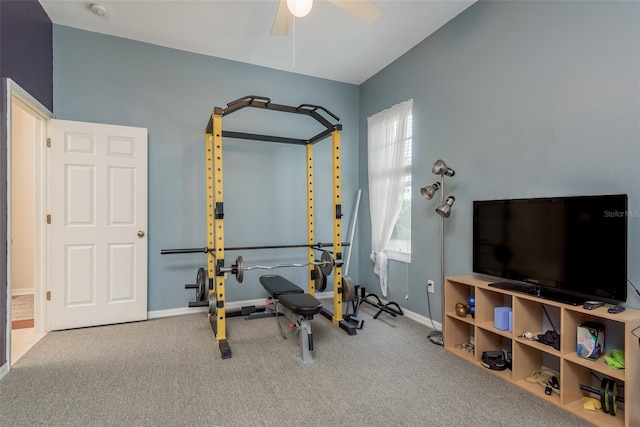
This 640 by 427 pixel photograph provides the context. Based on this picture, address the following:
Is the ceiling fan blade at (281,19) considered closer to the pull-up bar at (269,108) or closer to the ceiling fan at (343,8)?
the ceiling fan at (343,8)

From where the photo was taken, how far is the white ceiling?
2857 mm

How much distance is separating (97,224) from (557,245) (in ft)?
12.9

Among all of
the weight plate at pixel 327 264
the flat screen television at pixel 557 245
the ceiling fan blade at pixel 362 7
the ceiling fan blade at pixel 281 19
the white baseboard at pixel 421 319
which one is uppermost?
the ceiling fan blade at pixel 281 19

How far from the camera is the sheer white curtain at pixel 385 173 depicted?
3619 millimetres

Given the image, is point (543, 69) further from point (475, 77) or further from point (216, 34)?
point (216, 34)

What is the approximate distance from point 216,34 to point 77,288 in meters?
2.91

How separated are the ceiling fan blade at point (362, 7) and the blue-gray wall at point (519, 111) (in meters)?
1.18

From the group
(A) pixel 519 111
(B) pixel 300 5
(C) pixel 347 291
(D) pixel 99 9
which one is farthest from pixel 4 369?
Result: (A) pixel 519 111

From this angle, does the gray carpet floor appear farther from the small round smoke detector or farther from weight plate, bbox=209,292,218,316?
the small round smoke detector

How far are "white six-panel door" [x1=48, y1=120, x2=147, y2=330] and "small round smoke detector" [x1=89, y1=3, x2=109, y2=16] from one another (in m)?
1.02

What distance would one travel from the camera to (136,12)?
296 cm

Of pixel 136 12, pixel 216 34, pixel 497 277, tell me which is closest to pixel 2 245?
pixel 136 12

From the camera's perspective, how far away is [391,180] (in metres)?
3.74

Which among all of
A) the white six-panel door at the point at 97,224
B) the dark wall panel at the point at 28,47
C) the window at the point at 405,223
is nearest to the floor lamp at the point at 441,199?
the window at the point at 405,223
